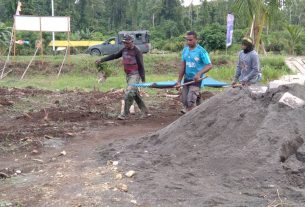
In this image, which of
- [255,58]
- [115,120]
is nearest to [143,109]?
[115,120]

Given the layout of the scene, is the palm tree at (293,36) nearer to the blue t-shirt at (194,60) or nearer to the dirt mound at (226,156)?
the blue t-shirt at (194,60)

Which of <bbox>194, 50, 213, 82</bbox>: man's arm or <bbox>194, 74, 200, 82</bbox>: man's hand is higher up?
<bbox>194, 50, 213, 82</bbox>: man's arm

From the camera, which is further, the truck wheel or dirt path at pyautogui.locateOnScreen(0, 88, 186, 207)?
the truck wheel

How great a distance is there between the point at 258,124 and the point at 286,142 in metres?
0.49

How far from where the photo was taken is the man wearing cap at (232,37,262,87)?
23.9 ft

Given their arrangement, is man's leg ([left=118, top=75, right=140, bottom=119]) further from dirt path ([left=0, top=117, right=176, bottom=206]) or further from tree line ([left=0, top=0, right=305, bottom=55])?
tree line ([left=0, top=0, right=305, bottom=55])

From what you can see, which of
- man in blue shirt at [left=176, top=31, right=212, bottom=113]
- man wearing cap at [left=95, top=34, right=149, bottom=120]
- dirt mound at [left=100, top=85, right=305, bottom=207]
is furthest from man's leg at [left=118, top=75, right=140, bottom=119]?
dirt mound at [left=100, top=85, right=305, bottom=207]

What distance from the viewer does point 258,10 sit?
13.8 meters

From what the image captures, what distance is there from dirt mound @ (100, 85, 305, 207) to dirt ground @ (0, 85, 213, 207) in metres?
0.34

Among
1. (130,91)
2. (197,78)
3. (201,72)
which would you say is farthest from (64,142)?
(201,72)

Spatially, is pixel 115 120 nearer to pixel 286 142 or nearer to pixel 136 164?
pixel 136 164

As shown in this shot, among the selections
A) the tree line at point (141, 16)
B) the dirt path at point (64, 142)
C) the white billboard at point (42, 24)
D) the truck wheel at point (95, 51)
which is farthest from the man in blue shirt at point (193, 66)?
the tree line at point (141, 16)

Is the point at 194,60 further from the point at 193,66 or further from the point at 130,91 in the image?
the point at 130,91

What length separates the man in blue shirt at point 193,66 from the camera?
7441mm
